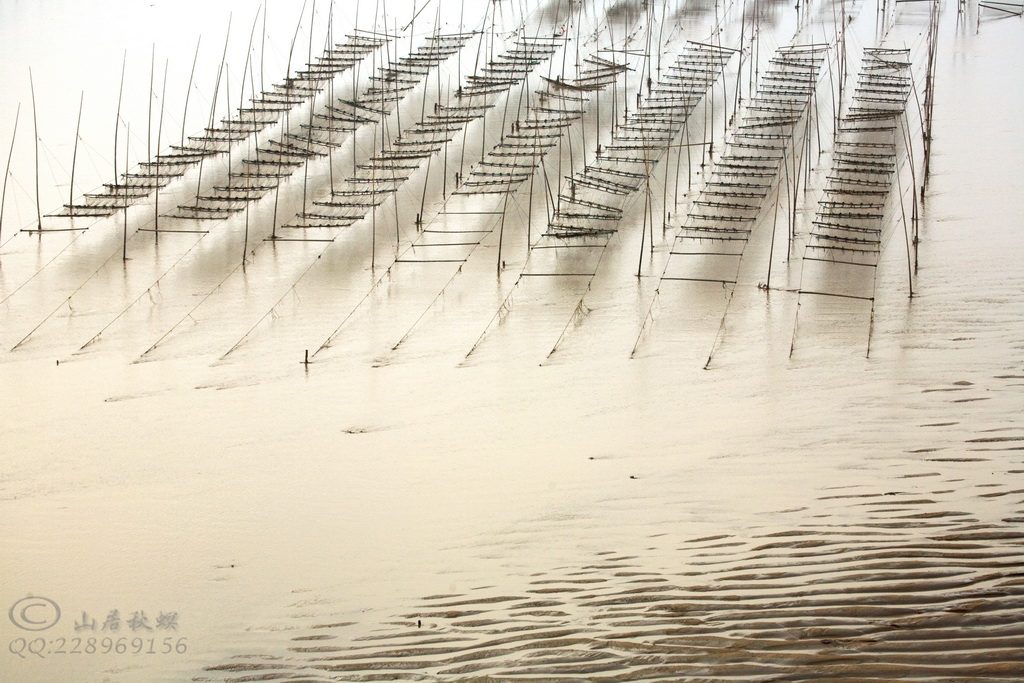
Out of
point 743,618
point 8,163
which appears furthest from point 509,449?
point 8,163

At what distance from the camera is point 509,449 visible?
22.2 ft

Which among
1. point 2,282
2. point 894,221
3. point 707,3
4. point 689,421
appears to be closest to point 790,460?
point 689,421

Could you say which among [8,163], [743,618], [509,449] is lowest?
[743,618]

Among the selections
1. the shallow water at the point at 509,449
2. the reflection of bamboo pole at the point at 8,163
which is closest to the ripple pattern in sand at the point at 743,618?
the shallow water at the point at 509,449

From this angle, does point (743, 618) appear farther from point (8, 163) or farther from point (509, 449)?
point (8, 163)

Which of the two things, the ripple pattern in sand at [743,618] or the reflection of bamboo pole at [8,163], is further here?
the reflection of bamboo pole at [8,163]

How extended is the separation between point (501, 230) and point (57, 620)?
482cm

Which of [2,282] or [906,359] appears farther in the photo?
[2,282]

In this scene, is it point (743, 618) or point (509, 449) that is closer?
point (743, 618)

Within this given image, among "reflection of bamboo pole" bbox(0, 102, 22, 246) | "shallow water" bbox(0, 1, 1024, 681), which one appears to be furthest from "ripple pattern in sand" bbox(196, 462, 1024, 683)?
"reflection of bamboo pole" bbox(0, 102, 22, 246)

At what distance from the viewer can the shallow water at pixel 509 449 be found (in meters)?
5.16

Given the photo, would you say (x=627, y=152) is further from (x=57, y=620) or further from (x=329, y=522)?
(x=57, y=620)

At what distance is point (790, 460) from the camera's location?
21.4 ft

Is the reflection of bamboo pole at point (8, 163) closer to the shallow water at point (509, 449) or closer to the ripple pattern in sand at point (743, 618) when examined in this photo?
the shallow water at point (509, 449)
